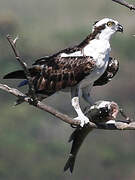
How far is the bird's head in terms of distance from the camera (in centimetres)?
768

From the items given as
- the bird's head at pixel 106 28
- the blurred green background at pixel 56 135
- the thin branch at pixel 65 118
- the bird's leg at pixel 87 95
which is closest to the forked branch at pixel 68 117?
the thin branch at pixel 65 118

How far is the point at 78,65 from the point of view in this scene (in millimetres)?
7789

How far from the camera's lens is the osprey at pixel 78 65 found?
303 inches

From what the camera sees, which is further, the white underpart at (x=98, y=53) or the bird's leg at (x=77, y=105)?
the white underpart at (x=98, y=53)

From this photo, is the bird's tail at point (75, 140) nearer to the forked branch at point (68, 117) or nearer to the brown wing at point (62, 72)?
the forked branch at point (68, 117)

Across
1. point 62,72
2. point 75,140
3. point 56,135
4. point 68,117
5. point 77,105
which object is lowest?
point 56,135

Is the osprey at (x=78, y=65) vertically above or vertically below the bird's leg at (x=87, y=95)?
above

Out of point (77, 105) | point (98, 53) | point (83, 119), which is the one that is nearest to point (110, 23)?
point (98, 53)

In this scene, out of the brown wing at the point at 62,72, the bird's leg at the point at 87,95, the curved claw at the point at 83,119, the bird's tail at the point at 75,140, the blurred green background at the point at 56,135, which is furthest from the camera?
the blurred green background at the point at 56,135

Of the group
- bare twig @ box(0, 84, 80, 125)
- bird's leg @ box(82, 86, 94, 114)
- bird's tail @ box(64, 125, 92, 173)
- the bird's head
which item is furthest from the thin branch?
the bird's head

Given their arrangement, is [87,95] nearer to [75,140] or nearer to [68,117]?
[75,140]

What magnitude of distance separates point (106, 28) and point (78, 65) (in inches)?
13.9

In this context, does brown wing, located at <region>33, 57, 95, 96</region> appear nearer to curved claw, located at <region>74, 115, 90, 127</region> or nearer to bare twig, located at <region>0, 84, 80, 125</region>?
curved claw, located at <region>74, 115, 90, 127</region>

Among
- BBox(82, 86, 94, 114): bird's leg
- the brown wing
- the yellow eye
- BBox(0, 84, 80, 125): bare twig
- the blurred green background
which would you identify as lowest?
the blurred green background
